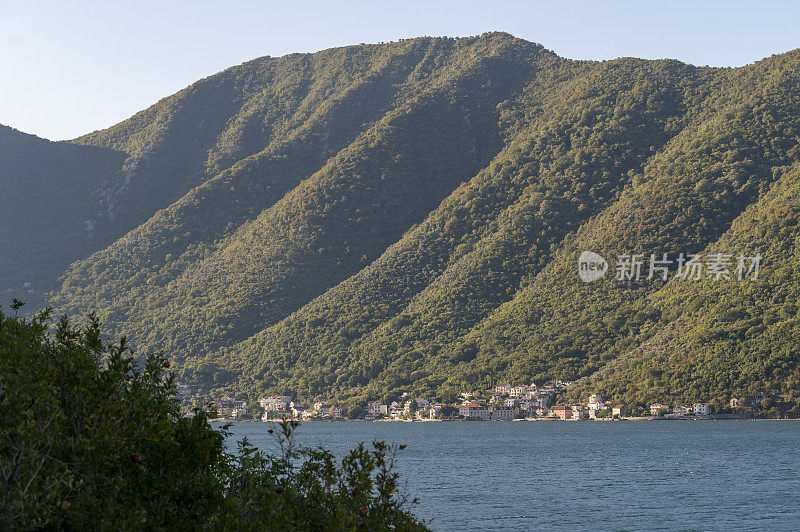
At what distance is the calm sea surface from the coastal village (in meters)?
17.6

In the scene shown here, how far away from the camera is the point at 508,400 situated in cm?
16838

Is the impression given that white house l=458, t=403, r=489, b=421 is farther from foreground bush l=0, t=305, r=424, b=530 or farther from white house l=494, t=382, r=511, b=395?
foreground bush l=0, t=305, r=424, b=530

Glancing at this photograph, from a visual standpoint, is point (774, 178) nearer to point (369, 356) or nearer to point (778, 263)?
point (778, 263)

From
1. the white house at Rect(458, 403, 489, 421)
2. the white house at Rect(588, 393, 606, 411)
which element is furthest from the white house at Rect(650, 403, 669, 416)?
the white house at Rect(458, 403, 489, 421)

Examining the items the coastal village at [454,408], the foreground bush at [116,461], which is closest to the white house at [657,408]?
the coastal village at [454,408]

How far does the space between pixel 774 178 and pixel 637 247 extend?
98.4 feet

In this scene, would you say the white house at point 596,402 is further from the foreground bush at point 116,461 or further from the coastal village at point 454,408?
the foreground bush at point 116,461

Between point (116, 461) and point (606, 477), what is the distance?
2723 inches

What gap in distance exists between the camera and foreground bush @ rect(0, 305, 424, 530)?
12219 millimetres

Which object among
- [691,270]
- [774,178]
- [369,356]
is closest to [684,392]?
[691,270]

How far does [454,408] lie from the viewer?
17112 cm

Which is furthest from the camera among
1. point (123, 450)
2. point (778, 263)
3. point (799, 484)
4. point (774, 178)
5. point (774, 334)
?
point (774, 178)

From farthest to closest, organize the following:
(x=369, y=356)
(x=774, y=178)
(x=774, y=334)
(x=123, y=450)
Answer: (x=369, y=356) < (x=774, y=178) < (x=774, y=334) < (x=123, y=450)

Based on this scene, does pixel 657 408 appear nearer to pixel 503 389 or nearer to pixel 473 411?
pixel 503 389
